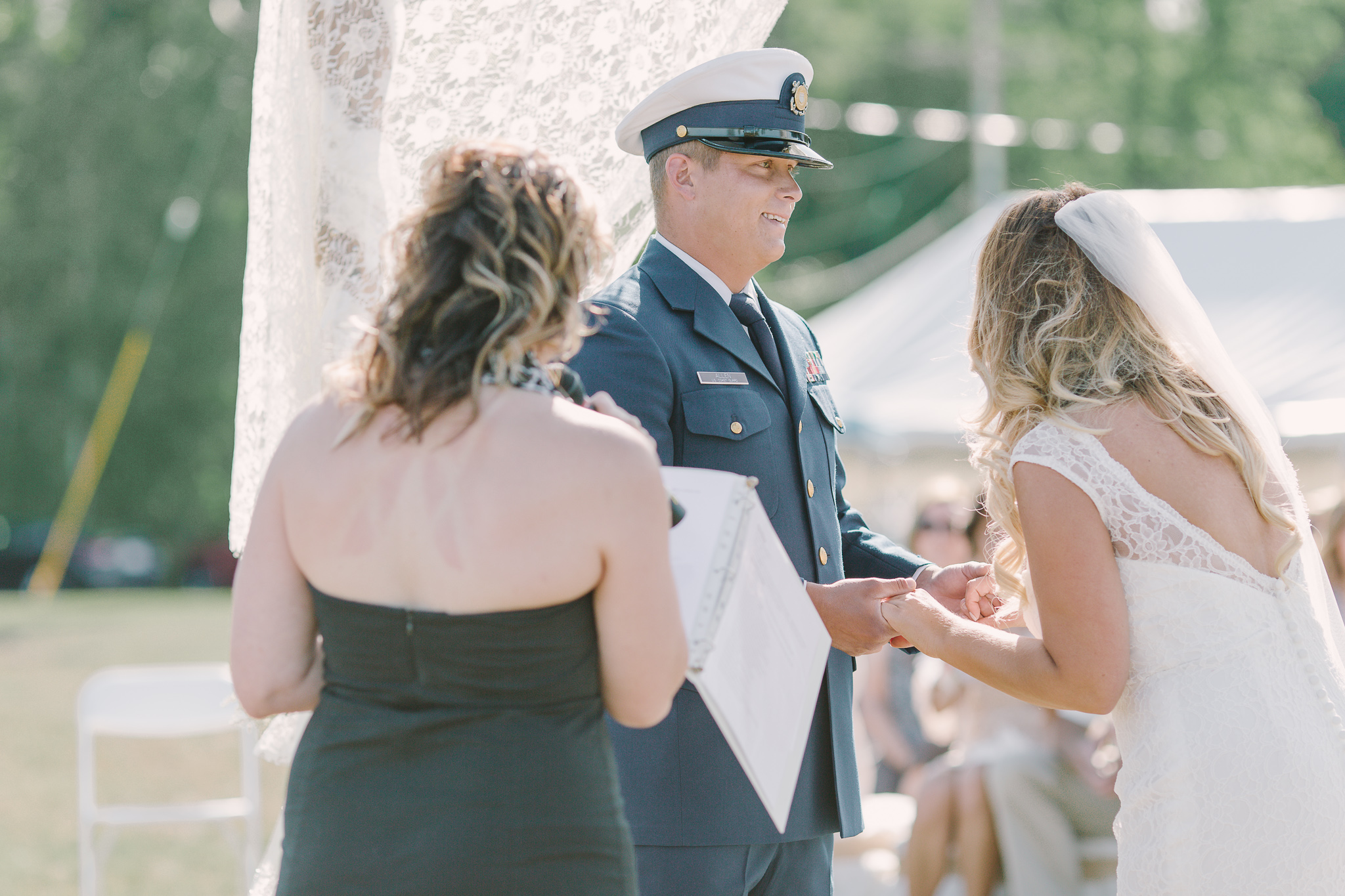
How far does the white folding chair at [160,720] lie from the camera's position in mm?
4668

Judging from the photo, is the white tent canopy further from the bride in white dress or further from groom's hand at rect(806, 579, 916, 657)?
the bride in white dress

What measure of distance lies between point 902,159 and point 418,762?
2951 cm

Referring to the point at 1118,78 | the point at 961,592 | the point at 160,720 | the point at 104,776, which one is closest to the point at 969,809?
the point at 961,592

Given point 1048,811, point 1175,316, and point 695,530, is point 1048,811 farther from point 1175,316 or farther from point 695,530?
point 695,530

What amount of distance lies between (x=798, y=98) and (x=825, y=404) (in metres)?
0.62

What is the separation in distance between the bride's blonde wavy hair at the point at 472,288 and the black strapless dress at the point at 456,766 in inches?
10.3

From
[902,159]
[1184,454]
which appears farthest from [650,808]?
[902,159]

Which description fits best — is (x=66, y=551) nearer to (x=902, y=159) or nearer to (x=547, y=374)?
(x=902, y=159)

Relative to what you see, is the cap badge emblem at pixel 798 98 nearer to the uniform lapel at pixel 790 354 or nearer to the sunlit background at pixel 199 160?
the uniform lapel at pixel 790 354

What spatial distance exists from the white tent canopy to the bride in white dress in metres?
4.88

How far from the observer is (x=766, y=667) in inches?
70.3

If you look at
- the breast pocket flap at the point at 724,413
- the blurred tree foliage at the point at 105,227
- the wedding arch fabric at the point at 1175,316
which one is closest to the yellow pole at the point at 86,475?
the blurred tree foliage at the point at 105,227

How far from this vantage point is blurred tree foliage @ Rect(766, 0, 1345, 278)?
82.1 ft

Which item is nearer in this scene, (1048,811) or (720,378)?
(720,378)
